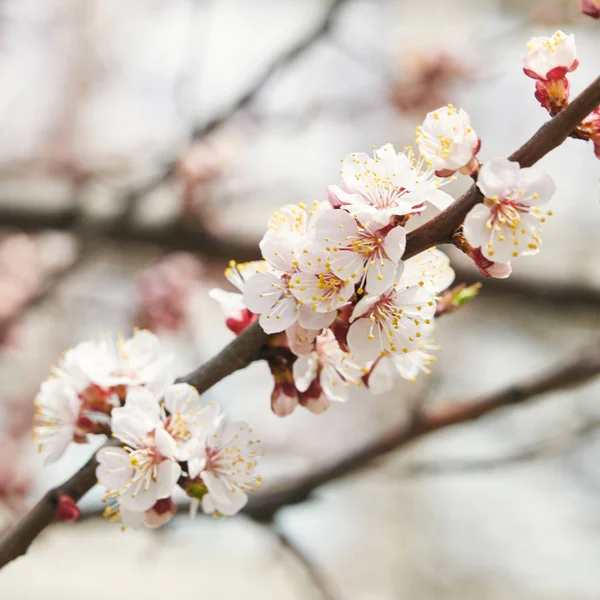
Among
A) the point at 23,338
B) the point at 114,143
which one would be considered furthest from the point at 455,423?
the point at 114,143

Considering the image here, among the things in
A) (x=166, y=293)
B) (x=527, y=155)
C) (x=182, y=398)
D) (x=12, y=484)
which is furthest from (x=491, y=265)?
(x=166, y=293)

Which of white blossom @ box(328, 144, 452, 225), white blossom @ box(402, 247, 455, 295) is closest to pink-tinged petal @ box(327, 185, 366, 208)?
white blossom @ box(328, 144, 452, 225)

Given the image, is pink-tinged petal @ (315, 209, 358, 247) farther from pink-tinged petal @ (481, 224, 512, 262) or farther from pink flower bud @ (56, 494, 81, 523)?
pink flower bud @ (56, 494, 81, 523)

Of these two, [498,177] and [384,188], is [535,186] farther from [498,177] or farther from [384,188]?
[384,188]

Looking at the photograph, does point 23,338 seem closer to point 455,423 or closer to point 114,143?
point 455,423

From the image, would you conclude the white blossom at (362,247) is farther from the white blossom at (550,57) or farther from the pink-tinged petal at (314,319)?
the white blossom at (550,57)
